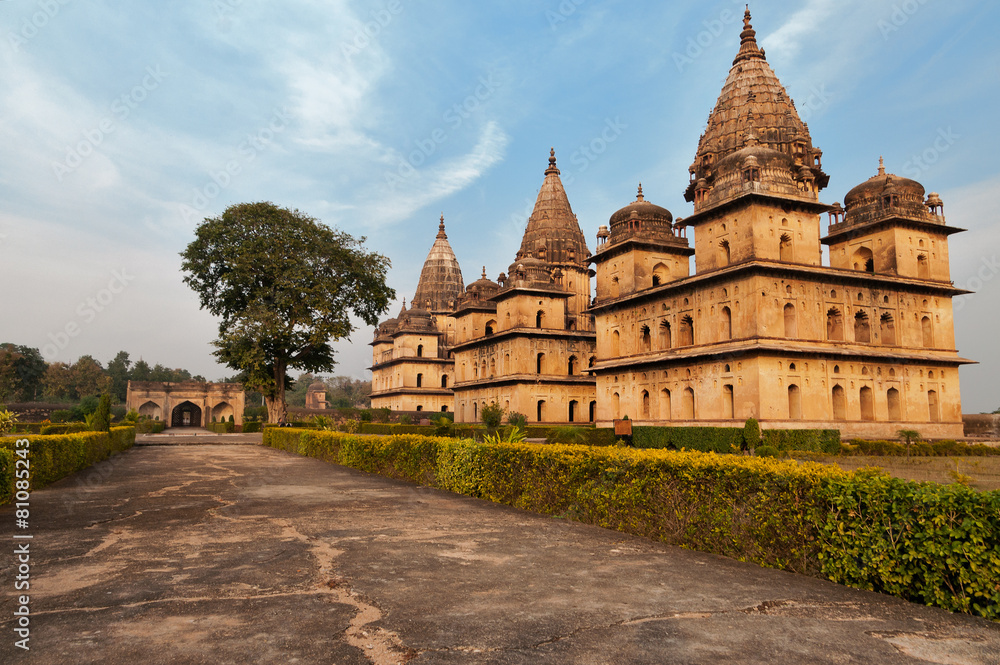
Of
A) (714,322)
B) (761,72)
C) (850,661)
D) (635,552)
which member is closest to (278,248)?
(714,322)

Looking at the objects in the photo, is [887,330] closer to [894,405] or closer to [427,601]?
[894,405]

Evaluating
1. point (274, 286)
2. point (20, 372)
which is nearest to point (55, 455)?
point (274, 286)

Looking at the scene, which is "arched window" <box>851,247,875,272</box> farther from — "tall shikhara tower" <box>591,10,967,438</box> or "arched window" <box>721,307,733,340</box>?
"arched window" <box>721,307,733,340</box>

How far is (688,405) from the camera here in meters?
30.6

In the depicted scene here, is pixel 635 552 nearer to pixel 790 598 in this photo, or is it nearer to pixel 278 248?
pixel 790 598

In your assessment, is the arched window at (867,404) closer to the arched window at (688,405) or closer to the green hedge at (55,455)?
the arched window at (688,405)

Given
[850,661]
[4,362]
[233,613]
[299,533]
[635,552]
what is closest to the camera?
[850,661]

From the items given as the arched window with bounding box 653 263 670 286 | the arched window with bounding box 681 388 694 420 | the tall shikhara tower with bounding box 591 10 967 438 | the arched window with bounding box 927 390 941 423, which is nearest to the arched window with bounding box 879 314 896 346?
the tall shikhara tower with bounding box 591 10 967 438

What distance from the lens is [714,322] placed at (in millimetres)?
29375

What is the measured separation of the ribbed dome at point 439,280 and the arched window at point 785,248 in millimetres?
37450

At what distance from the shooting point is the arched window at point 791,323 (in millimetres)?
27922

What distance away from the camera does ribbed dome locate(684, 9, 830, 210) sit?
34344 millimetres

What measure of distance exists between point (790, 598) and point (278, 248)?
1284 inches

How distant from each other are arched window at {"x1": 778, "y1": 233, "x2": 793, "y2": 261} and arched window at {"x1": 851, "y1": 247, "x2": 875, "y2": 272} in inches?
277
